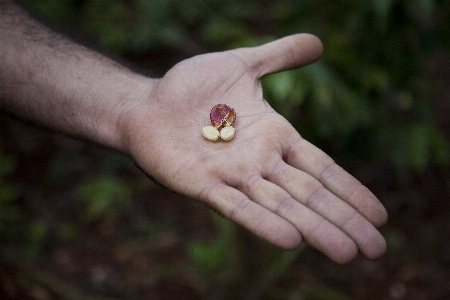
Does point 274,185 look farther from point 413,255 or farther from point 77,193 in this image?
point 77,193

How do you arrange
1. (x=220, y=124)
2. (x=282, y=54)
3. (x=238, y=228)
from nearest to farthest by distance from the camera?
(x=220, y=124)
(x=282, y=54)
(x=238, y=228)

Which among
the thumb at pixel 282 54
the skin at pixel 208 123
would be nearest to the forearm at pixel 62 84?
the skin at pixel 208 123

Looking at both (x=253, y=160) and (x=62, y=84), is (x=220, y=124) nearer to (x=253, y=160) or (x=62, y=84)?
(x=253, y=160)

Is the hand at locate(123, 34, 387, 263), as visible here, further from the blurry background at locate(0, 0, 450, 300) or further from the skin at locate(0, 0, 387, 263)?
the blurry background at locate(0, 0, 450, 300)

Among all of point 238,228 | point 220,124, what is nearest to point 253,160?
point 220,124

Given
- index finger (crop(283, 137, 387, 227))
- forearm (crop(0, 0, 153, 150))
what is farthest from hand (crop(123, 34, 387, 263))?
forearm (crop(0, 0, 153, 150))

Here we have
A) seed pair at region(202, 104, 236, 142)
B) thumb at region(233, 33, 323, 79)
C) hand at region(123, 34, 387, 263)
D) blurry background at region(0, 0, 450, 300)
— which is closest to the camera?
hand at region(123, 34, 387, 263)
